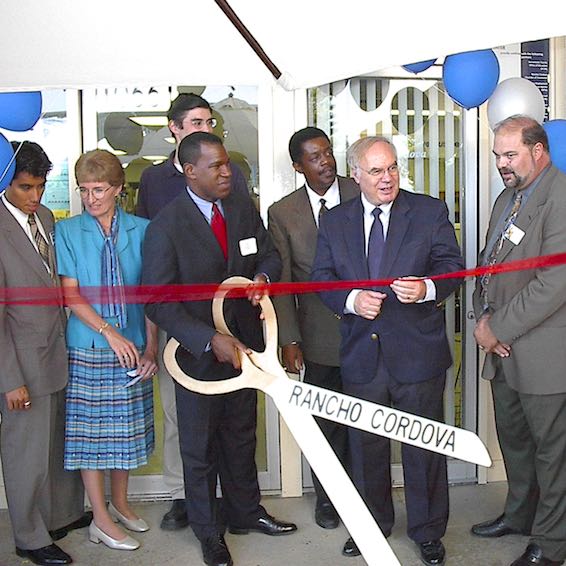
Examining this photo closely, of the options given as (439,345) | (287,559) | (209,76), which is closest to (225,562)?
(287,559)

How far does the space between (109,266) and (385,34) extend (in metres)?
1.51

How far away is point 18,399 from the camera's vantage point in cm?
307

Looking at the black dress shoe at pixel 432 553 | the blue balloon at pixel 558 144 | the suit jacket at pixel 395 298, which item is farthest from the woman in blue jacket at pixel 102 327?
the blue balloon at pixel 558 144

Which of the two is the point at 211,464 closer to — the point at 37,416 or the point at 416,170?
the point at 37,416

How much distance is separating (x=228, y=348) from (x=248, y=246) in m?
0.67

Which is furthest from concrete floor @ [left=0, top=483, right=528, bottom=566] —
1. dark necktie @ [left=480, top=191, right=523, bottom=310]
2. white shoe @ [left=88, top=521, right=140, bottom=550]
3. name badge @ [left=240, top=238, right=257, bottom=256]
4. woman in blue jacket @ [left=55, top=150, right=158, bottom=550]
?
name badge @ [left=240, top=238, right=257, bottom=256]

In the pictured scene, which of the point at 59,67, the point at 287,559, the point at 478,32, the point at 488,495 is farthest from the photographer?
the point at 488,495

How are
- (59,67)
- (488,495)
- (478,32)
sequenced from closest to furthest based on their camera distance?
(478,32) < (59,67) < (488,495)

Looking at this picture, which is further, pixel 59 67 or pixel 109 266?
pixel 109 266

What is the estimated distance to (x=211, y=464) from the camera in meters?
3.21

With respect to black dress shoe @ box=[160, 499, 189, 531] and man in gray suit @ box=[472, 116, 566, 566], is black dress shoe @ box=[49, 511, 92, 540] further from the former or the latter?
man in gray suit @ box=[472, 116, 566, 566]

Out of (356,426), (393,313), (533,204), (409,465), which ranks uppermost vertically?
(533,204)

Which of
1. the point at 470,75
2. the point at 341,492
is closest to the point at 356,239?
the point at 470,75

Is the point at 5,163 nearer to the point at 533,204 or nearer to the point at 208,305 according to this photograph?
the point at 208,305
